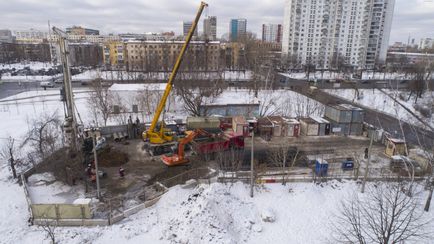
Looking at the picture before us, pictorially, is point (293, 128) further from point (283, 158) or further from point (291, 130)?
point (283, 158)

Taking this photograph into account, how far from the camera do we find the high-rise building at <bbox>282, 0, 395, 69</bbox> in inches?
3379

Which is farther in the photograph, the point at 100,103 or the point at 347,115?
the point at 100,103

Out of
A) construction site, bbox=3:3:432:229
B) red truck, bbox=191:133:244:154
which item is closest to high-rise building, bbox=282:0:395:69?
construction site, bbox=3:3:432:229

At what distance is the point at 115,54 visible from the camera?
3329 inches

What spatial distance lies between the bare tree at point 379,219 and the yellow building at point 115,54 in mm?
78255

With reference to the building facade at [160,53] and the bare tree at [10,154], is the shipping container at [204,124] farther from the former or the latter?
the building facade at [160,53]

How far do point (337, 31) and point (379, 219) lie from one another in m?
86.8

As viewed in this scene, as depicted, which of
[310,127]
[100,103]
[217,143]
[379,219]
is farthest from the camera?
[100,103]

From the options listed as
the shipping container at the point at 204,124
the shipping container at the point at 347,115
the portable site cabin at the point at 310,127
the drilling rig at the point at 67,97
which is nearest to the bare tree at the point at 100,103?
the drilling rig at the point at 67,97

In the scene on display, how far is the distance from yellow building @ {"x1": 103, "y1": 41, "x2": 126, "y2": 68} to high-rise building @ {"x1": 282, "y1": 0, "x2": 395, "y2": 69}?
5350 centimetres

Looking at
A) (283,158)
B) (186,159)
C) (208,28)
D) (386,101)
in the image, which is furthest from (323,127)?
(208,28)

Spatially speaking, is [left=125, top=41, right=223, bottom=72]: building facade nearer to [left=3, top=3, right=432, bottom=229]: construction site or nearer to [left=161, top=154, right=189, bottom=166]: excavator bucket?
[left=3, top=3, right=432, bottom=229]: construction site

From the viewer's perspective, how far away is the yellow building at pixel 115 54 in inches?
3248

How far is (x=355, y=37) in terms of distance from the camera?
289ft
